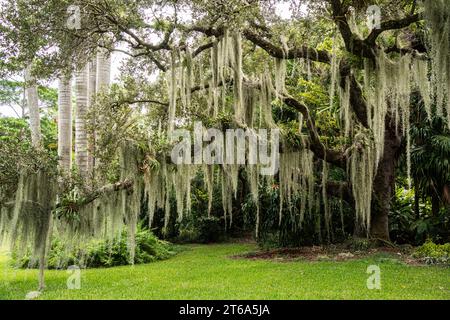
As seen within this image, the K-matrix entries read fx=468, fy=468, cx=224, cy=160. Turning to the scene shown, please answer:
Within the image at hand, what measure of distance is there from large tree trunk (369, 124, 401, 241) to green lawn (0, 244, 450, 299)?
1942 mm

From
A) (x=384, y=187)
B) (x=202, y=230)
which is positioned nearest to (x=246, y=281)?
(x=384, y=187)

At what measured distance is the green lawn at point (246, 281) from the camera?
642cm

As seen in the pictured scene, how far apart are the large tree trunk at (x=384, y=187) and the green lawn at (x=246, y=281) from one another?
194 cm

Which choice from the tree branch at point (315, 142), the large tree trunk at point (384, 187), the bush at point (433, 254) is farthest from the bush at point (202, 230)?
the bush at point (433, 254)

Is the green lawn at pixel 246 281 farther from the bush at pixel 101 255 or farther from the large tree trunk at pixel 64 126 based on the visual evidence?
the large tree trunk at pixel 64 126

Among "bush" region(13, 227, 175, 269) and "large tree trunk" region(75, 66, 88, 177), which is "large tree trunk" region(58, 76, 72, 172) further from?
"bush" region(13, 227, 175, 269)

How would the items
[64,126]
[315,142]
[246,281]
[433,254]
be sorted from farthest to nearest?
[64,126]
[315,142]
[433,254]
[246,281]

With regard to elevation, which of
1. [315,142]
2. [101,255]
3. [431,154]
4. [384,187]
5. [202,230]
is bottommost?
[101,255]

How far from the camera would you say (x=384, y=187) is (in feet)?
38.0

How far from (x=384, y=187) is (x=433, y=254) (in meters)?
2.60

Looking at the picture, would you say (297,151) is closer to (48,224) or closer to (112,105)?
(112,105)

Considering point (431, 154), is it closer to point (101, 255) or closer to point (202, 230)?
point (101, 255)

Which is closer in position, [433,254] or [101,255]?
[433,254]
